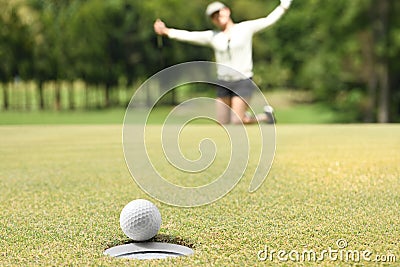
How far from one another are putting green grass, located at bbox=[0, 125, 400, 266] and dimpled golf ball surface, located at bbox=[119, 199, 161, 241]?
0.16 metres

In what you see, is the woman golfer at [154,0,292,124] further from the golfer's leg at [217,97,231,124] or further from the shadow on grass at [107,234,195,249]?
the shadow on grass at [107,234,195,249]

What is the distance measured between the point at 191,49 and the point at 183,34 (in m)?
30.4

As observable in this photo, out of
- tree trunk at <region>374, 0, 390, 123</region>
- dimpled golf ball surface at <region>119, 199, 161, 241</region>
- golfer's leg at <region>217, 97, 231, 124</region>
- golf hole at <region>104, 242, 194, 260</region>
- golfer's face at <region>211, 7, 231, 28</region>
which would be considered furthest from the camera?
tree trunk at <region>374, 0, 390, 123</region>

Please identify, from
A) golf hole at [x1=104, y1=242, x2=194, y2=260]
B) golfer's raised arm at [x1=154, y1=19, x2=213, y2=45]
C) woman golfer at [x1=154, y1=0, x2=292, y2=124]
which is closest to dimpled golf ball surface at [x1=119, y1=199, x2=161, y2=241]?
A: golf hole at [x1=104, y1=242, x2=194, y2=260]

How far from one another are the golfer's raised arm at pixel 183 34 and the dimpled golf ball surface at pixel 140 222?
463cm

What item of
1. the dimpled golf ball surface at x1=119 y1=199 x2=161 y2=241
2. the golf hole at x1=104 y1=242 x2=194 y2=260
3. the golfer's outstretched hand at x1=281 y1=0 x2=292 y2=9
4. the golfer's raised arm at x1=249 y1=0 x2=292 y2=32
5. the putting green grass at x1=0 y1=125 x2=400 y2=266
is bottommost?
the putting green grass at x1=0 y1=125 x2=400 y2=266

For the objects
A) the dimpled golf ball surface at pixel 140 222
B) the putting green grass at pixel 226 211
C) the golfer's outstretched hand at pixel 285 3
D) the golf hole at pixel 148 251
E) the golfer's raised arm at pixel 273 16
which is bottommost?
the putting green grass at pixel 226 211

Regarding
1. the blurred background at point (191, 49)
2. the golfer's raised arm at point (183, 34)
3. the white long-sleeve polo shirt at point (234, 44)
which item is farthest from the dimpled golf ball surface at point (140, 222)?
the blurred background at point (191, 49)

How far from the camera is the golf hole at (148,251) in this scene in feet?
14.0

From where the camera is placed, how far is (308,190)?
22.3ft

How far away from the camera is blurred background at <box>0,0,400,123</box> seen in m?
29.4

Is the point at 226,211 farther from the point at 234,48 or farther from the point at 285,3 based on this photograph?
the point at 234,48

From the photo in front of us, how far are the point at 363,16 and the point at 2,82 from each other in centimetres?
1945

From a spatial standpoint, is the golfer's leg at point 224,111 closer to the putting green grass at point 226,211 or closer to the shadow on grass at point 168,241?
the putting green grass at point 226,211
